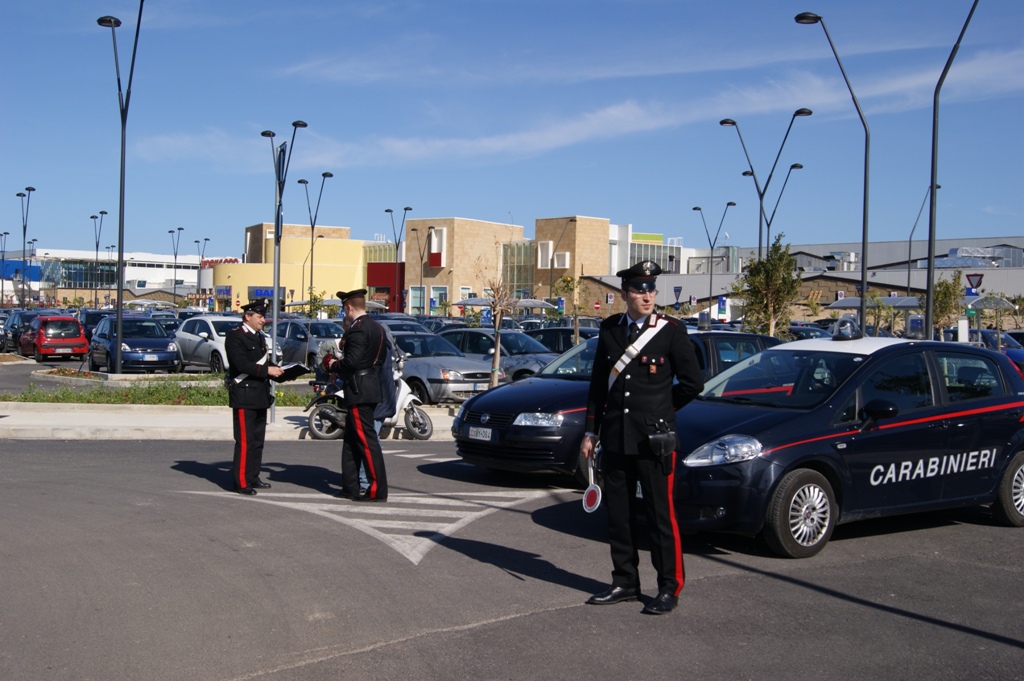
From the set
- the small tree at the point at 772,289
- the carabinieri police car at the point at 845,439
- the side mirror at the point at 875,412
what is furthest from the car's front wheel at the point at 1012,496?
the small tree at the point at 772,289

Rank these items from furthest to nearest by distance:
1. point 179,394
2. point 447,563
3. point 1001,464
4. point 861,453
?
point 179,394 → point 1001,464 → point 861,453 → point 447,563

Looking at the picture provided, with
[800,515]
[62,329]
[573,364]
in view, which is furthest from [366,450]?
[62,329]

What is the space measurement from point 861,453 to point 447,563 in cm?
324

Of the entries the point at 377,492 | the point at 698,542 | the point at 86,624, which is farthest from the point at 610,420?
the point at 377,492

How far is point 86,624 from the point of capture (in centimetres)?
576

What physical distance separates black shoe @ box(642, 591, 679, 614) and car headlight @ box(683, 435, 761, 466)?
1579mm

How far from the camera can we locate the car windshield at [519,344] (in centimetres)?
2297

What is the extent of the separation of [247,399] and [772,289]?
2324 centimetres

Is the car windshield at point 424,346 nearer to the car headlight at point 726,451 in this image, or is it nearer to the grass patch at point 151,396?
the grass patch at point 151,396

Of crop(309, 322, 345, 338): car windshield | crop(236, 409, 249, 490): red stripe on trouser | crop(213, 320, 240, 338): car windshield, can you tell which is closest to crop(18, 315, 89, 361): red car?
crop(213, 320, 240, 338): car windshield

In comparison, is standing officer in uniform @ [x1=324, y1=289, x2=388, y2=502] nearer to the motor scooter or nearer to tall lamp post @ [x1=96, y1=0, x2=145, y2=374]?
the motor scooter

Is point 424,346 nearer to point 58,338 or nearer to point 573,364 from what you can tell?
point 573,364

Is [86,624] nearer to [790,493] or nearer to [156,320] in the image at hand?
[790,493]

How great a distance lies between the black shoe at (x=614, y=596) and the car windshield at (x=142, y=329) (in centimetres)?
2594
